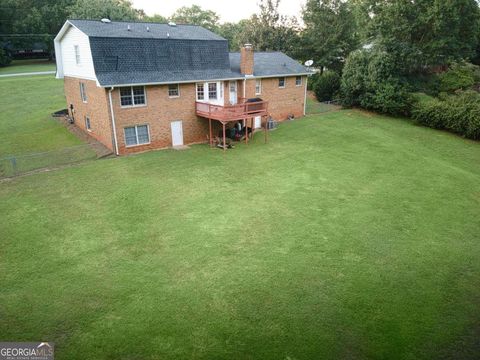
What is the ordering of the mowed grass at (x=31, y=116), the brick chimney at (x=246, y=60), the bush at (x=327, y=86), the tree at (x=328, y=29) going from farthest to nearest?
1. the tree at (x=328, y=29)
2. the bush at (x=327, y=86)
3. the brick chimney at (x=246, y=60)
4. the mowed grass at (x=31, y=116)

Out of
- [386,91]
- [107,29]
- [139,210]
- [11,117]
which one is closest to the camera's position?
[139,210]

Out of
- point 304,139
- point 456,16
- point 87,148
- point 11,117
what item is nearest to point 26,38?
point 11,117

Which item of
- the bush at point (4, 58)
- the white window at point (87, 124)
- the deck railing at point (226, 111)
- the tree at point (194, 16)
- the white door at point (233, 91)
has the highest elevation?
the tree at point (194, 16)

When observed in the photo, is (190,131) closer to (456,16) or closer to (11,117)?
(11,117)

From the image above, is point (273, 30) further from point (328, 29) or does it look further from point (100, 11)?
point (100, 11)

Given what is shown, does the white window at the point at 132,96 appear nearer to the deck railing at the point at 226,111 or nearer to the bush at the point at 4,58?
the deck railing at the point at 226,111

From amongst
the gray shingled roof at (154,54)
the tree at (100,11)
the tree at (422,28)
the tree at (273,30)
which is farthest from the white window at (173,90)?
the tree at (100,11)

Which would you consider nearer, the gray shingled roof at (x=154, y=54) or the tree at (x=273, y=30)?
the gray shingled roof at (x=154, y=54)
